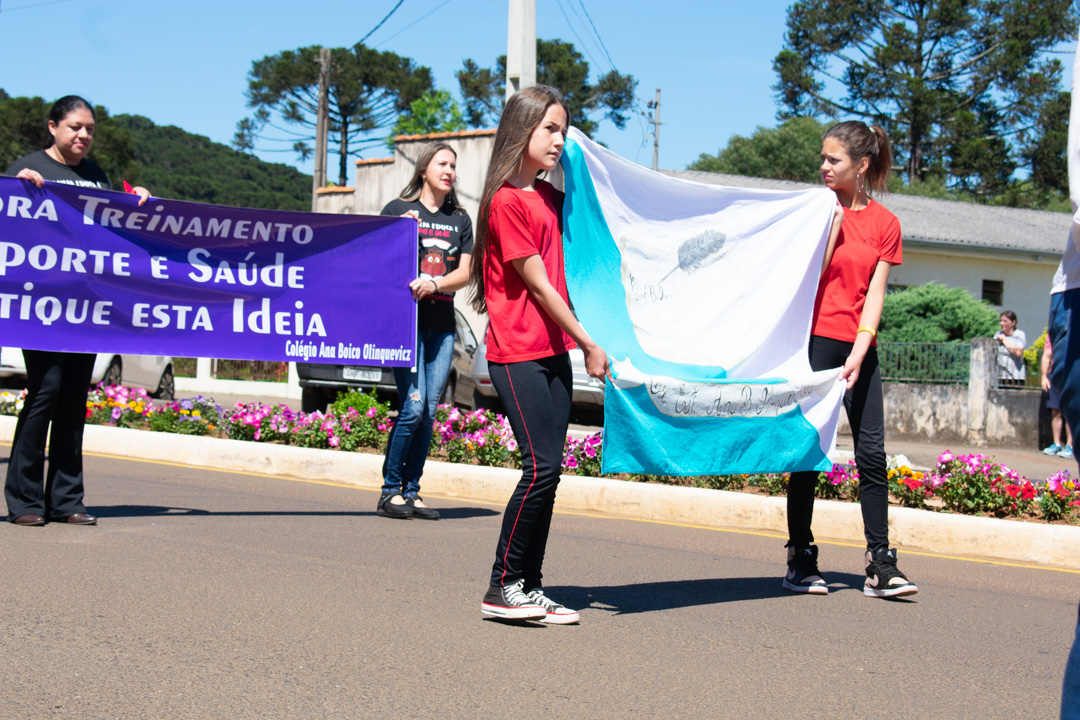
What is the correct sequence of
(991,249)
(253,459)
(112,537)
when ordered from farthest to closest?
(991,249), (253,459), (112,537)

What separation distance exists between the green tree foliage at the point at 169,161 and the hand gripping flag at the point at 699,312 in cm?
4202

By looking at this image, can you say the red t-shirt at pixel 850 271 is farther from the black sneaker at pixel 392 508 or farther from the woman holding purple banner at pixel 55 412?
the woman holding purple banner at pixel 55 412

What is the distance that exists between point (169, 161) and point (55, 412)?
107 meters

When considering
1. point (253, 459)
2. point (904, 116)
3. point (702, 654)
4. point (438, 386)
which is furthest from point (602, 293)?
point (904, 116)

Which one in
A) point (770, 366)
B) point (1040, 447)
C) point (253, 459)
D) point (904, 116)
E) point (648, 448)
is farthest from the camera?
point (904, 116)


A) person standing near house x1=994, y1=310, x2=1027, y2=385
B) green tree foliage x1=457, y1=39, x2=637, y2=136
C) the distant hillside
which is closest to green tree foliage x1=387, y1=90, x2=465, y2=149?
green tree foliage x1=457, y1=39, x2=637, y2=136

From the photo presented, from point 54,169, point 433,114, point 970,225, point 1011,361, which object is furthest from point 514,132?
point 433,114

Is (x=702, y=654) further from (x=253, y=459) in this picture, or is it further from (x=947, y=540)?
(x=253, y=459)

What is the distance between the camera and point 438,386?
22.5ft

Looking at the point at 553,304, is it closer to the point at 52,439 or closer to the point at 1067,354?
the point at 1067,354

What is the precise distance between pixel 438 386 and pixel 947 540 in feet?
10.6

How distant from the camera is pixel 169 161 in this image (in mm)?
105938

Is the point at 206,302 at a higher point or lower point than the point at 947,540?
higher

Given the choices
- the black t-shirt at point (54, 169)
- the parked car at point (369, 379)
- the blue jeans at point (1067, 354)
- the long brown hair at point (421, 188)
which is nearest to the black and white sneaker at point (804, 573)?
the blue jeans at point (1067, 354)
